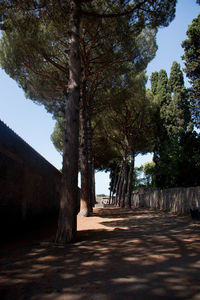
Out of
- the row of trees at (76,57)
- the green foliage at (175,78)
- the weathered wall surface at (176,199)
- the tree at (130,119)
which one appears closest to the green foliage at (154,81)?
the green foliage at (175,78)

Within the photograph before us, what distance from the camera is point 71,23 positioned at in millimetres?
5902

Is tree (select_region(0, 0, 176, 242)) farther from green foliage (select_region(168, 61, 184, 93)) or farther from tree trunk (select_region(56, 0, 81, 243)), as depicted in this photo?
green foliage (select_region(168, 61, 184, 93))

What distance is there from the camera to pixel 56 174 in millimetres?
10695

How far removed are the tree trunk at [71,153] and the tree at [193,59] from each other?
352 inches

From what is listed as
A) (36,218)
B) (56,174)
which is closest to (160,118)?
(56,174)

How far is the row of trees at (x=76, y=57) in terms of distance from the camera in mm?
5359

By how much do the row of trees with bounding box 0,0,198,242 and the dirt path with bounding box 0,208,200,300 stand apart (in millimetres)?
1085

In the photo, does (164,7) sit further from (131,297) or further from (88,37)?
(131,297)

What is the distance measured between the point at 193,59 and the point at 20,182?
12.0 metres

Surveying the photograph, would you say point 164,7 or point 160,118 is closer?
point 164,7

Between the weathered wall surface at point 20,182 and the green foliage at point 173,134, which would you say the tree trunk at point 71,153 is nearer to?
the weathered wall surface at point 20,182

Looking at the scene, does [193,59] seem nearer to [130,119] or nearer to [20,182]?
[130,119]

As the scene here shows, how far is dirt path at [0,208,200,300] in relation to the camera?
2.15 metres

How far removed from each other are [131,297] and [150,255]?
4.81 feet
